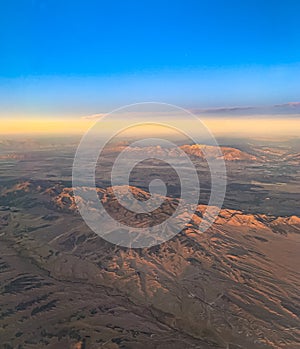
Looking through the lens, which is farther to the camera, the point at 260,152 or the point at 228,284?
the point at 260,152

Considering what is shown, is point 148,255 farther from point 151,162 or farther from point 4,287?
point 151,162

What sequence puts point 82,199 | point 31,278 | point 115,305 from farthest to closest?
point 82,199 → point 31,278 → point 115,305

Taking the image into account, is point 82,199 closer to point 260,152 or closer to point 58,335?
point 58,335

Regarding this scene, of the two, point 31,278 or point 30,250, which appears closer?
point 31,278

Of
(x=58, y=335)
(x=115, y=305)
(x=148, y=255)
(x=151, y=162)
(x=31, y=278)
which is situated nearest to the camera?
(x=58, y=335)

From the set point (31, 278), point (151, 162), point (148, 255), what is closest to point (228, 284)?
point (148, 255)

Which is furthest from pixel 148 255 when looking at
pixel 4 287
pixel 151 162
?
pixel 151 162
